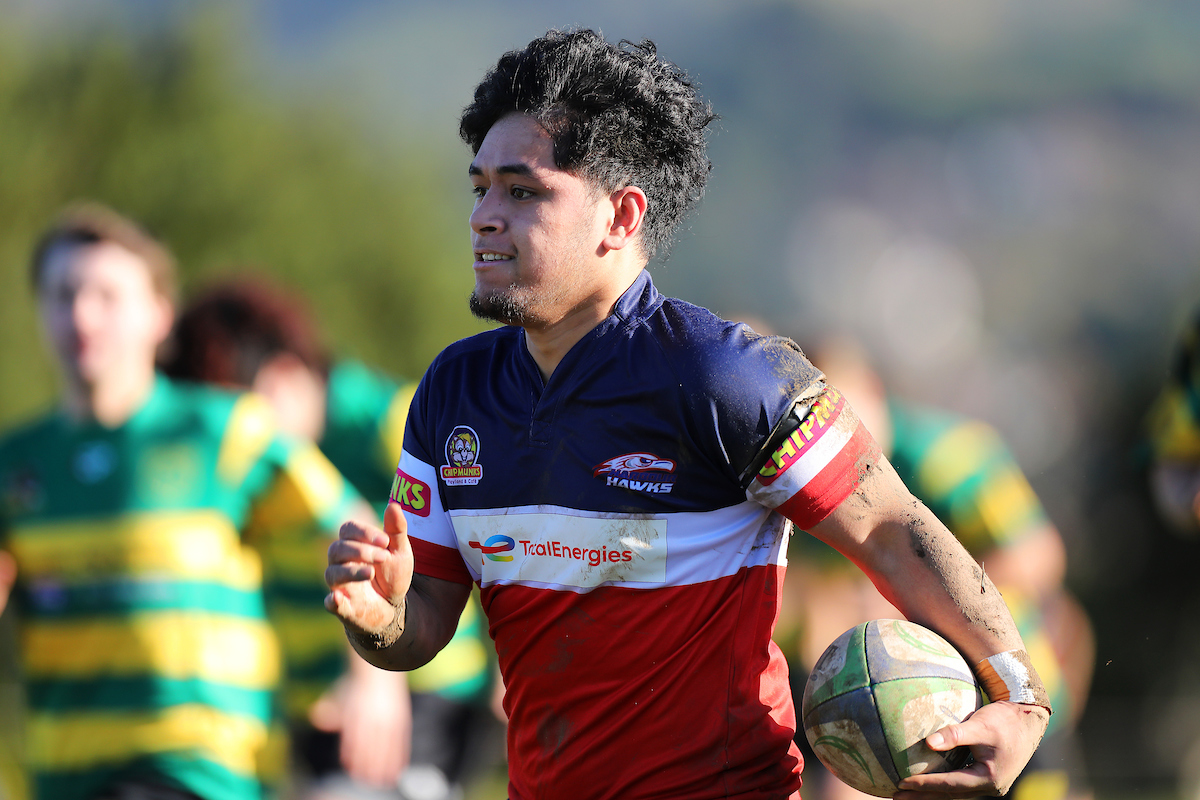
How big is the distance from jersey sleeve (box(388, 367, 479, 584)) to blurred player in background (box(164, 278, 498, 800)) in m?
2.50

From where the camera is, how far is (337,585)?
288cm

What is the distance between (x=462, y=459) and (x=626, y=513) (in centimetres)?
47

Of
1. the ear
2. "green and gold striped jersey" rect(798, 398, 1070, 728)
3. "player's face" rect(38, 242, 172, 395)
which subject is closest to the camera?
the ear

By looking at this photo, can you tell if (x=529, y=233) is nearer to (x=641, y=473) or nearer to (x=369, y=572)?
(x=641, y=473)

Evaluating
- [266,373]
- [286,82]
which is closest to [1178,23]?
[286,82]

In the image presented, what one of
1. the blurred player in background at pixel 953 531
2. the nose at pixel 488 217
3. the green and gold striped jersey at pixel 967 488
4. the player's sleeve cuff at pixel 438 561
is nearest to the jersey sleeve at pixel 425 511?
the player's sleeve cuff at pixel 438 561

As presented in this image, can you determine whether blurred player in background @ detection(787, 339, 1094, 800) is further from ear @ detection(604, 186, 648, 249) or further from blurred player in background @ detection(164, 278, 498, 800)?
ear @ detection(604, 186, 648, 249)

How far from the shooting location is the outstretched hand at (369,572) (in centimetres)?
288

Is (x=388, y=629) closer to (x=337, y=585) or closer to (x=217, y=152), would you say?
(x=337, y=585)

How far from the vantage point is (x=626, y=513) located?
2.95m

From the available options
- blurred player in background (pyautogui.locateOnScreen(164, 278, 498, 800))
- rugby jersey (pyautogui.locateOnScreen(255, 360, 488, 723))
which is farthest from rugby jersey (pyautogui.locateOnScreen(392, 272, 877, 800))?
blurred player in background (pyautogui.locateOnScreen(164, 278, 498, 800))

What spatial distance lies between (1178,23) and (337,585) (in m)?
217

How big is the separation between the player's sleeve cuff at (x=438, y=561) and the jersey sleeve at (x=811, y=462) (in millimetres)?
814

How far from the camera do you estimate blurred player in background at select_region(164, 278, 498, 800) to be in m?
6.05
